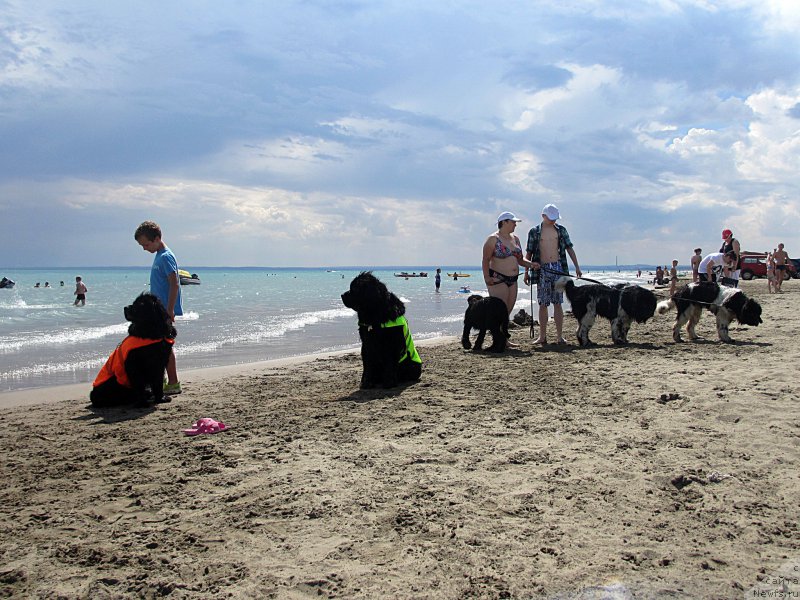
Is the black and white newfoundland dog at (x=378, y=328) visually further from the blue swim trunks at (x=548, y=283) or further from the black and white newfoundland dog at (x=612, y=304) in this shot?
the black and white newfoundland dog at (x=612, y=304)

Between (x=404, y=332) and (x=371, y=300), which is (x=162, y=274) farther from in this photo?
(x=404, y=332)

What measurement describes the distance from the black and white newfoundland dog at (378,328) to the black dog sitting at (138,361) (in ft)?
5.93

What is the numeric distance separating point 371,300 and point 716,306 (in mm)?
5539

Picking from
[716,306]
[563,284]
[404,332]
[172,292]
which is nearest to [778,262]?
[716,306]

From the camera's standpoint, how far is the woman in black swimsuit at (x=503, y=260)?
772cm

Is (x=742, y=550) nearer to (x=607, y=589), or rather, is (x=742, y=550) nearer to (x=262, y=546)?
(x=607, y=589)

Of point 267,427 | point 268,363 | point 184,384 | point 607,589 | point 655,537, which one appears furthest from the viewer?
point 268,363

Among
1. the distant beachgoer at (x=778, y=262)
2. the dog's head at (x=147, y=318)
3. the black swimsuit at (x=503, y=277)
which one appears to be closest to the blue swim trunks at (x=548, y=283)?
the black swimsuit at (x=503, y=277)

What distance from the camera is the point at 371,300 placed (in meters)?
5.79

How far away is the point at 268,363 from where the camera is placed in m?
9.08

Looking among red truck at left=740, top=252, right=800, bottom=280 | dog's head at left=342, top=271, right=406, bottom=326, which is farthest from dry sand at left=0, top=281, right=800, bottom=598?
red truck at left=740, top=252, right=800, bottom=280

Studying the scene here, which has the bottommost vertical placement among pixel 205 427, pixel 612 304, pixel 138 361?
pixel 205 427

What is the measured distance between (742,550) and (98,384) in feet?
17.5

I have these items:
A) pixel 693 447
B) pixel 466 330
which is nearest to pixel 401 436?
pixel 693 447
